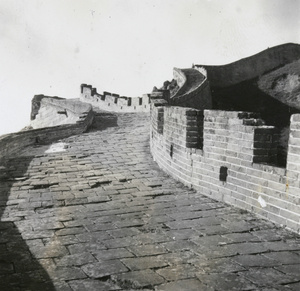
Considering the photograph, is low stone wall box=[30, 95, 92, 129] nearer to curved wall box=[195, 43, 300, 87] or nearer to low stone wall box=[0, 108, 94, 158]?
low stone wall box=[0, 108, 94, 158]

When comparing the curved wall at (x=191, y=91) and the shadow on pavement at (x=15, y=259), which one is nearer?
the shadow on pavement at (x=15, y=259)

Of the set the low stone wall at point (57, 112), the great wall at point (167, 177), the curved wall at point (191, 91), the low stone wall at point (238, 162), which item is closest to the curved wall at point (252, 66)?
the curved wall at point (191, 91)

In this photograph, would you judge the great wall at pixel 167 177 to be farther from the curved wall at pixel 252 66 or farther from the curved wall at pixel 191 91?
the curved wall at pixel 252 66

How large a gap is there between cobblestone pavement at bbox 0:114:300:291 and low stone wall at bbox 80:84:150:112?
14.6 meters

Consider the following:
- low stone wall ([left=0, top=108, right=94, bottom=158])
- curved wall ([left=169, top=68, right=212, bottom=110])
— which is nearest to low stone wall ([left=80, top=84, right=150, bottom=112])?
curved wall ([left=169, top=68, right=212, bottom=110])

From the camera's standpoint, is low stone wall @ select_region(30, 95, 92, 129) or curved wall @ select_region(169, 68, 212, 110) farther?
low stone wall @ select_region(30, 95, 92, 129)

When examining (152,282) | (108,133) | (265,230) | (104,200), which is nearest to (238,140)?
(265,230)

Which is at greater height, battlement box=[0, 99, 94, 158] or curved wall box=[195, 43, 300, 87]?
curved wall box=[195, 43, 300, 87]

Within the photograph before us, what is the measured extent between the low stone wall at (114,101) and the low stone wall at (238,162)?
1435cm

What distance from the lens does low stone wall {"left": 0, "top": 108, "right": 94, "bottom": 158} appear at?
8930 millimetres

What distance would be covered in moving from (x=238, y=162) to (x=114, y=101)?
65.8ft

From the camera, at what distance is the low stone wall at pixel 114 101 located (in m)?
21.1

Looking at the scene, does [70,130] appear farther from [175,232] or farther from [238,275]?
[238,275]

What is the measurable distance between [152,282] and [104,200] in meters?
2.44
